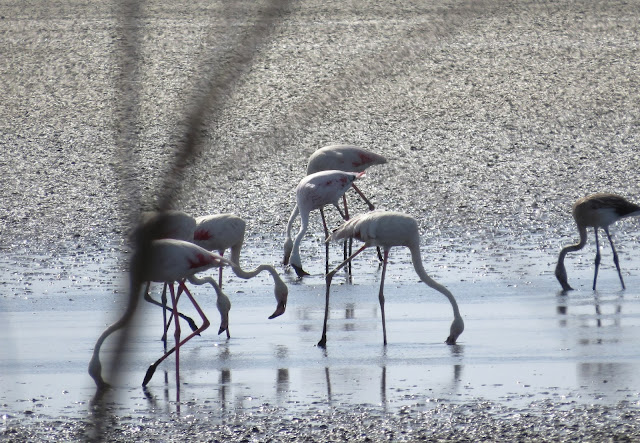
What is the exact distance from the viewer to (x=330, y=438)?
164 inches

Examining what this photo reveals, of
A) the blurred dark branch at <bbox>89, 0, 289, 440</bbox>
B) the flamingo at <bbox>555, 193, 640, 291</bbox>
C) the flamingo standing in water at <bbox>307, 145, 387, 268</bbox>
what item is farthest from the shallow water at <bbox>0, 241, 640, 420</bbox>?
the blurred dark branch at <bbox>89, 0, 289, 440</bbox>

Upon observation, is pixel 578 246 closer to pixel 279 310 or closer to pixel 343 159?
pixel 343 159

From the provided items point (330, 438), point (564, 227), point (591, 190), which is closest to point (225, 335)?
point (330, 438)

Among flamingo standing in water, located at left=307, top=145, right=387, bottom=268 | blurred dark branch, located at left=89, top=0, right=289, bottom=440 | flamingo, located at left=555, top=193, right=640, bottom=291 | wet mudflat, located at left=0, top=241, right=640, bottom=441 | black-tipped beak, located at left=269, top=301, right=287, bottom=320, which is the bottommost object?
wet mudflat, located at left=0, top=241, right=640, bottom=441

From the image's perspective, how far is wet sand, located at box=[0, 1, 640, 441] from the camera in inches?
44.7

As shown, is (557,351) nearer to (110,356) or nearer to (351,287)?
(351,287)

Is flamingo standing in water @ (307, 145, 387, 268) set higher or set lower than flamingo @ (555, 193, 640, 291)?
higher

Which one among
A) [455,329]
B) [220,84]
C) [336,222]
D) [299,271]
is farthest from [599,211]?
[220,84]

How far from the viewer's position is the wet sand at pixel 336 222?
3.72ft

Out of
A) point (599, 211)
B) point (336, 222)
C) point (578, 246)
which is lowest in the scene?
point (578, 246)

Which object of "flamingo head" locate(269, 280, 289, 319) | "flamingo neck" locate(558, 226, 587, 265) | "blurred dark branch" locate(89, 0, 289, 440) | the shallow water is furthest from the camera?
"flamingo neck" locate(558, 226, 587, 265)

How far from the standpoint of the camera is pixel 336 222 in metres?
9.34

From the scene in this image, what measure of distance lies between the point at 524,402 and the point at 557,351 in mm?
822

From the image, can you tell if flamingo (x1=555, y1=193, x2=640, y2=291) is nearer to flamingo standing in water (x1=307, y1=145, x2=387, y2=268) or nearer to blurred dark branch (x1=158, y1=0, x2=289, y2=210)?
flamingo standing in water (x1=307, y1=145, x2=387, y2=268)
